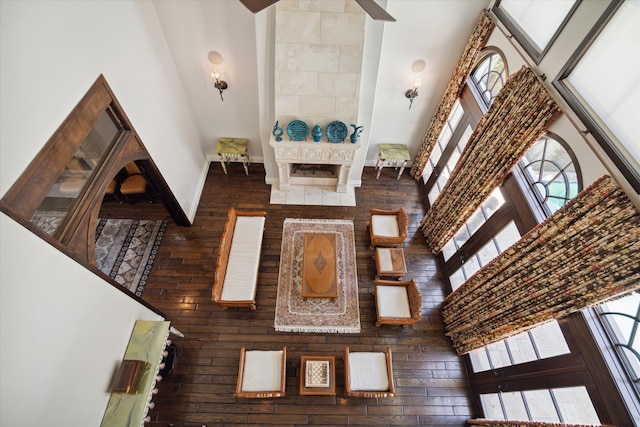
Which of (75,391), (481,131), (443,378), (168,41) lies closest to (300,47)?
(168,41)

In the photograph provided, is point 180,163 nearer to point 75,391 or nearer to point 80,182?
point 80,182

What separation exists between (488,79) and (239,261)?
4.46m

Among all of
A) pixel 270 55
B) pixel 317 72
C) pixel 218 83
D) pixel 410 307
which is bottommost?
pixel 410 307

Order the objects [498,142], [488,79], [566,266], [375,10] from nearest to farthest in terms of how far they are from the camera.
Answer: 1. [375,10]
2. [566,266]
3. [498,142]
4. [488,79]

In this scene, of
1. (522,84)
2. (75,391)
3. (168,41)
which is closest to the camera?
(75,391)

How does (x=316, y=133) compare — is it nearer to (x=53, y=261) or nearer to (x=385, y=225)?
(x=385, y=225)

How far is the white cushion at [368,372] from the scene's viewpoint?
12.5 feet

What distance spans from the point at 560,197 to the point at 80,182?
15.6 feet

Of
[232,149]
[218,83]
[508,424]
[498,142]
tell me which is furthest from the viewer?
[232,149]

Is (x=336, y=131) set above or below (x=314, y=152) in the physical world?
above

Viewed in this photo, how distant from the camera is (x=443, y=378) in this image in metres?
4.20

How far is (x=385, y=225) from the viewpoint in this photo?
16.7ft

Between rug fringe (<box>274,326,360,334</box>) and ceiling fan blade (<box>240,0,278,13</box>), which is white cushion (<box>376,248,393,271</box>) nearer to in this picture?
rug fringe (<box>274,326,360,334</box>)

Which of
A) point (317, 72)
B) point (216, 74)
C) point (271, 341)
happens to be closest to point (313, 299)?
point (271, 341)
